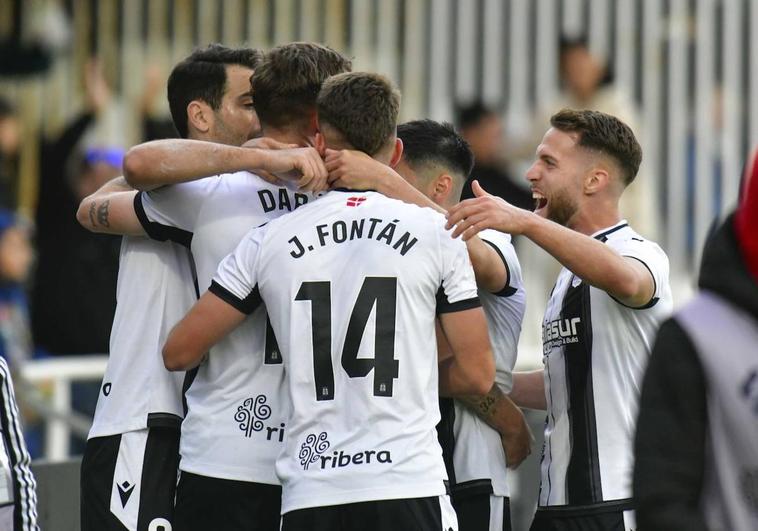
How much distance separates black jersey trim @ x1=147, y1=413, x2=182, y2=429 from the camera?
184 inches

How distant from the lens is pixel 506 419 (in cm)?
491

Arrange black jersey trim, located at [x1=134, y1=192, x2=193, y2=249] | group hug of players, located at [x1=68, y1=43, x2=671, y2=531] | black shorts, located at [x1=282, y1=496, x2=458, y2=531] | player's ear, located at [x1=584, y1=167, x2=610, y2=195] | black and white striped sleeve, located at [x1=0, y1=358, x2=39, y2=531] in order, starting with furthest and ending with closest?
player's ear, located at [x1=584, y1=167, x2=610, y2=195]
black jersey trim, located at [x1=134, y1=192, x2=193, y2=249]
group hug of players, located at [x1=68, y1=43, x2=671, y2=531]
black shorts, located at [x1=282, y1=496, x2=458, y2=531]
black and white striped sleeve, located at [x1=0, y1=358, x2=39, y2=531]

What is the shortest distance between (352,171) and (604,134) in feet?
3.75

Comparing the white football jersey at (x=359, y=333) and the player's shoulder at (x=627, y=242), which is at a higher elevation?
the player's shoulder at (x=627, y=242)

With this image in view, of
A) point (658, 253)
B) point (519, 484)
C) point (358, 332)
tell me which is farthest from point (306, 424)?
point (519, 484)

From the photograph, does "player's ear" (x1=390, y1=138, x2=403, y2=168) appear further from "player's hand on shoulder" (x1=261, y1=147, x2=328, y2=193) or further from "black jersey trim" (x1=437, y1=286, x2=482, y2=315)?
"black jersey trim" (x1=437, y1=286, x2=482, y2=315)

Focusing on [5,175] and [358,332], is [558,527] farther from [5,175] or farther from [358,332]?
[5,175]

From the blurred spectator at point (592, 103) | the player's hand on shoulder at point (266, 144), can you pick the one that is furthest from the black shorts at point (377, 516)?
the blurred spectator at point (592, 103)

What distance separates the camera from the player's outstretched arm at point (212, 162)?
4.27 m

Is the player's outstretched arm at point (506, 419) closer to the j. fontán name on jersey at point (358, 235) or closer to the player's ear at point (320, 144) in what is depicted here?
the j. fontán name on jersey at point (358, 235)

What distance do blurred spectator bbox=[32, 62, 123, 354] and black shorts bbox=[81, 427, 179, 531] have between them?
4.78 m

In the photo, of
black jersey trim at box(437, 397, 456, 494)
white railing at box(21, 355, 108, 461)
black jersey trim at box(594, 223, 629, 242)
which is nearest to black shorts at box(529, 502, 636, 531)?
black jersey trim at box(437, 397, 456, 494)

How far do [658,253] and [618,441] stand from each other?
62 cm

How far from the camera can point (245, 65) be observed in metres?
4.95
